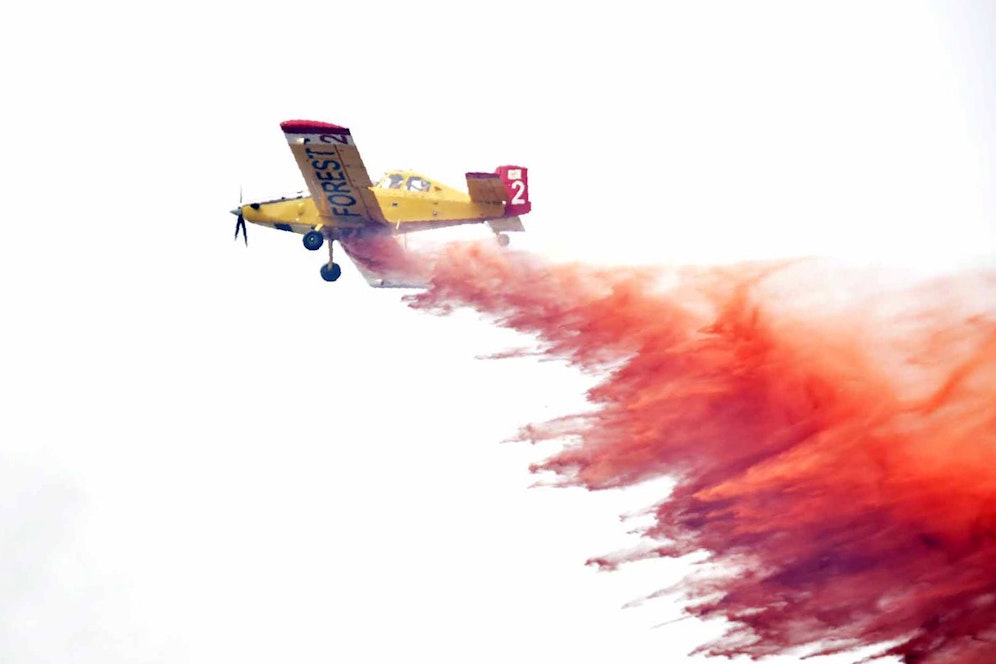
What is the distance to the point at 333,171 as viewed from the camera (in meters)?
46.1

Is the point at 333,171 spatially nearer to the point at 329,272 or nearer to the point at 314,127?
the point at 314,127

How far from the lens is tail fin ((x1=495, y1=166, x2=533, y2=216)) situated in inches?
Answer: 1849

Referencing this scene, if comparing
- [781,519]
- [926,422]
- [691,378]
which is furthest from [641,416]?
[926,422]

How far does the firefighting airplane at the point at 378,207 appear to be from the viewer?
1823 inches

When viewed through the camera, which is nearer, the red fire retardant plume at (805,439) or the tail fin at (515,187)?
the red fire retardant plume at (805,439)

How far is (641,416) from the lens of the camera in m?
43.9

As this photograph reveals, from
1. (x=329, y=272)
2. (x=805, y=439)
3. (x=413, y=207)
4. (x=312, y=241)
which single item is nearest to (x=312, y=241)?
(x=312, y=241)

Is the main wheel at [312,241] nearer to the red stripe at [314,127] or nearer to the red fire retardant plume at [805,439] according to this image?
the red stripe at [314,127]

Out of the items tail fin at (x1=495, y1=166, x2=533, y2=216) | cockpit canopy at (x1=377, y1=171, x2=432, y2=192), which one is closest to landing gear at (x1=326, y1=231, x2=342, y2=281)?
cockpit canopy at (x1=377, y1=171, x2=432, y2=192)

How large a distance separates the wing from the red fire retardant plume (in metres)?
5.07

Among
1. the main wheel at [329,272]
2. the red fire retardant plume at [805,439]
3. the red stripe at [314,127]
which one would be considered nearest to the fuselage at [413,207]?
the main wheel at [329,272]

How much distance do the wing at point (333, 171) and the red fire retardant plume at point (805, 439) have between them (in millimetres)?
5066

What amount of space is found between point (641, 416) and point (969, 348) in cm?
889

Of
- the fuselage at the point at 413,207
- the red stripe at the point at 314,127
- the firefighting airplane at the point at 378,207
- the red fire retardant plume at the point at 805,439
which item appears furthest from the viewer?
the fuselage at the point at 413,207
